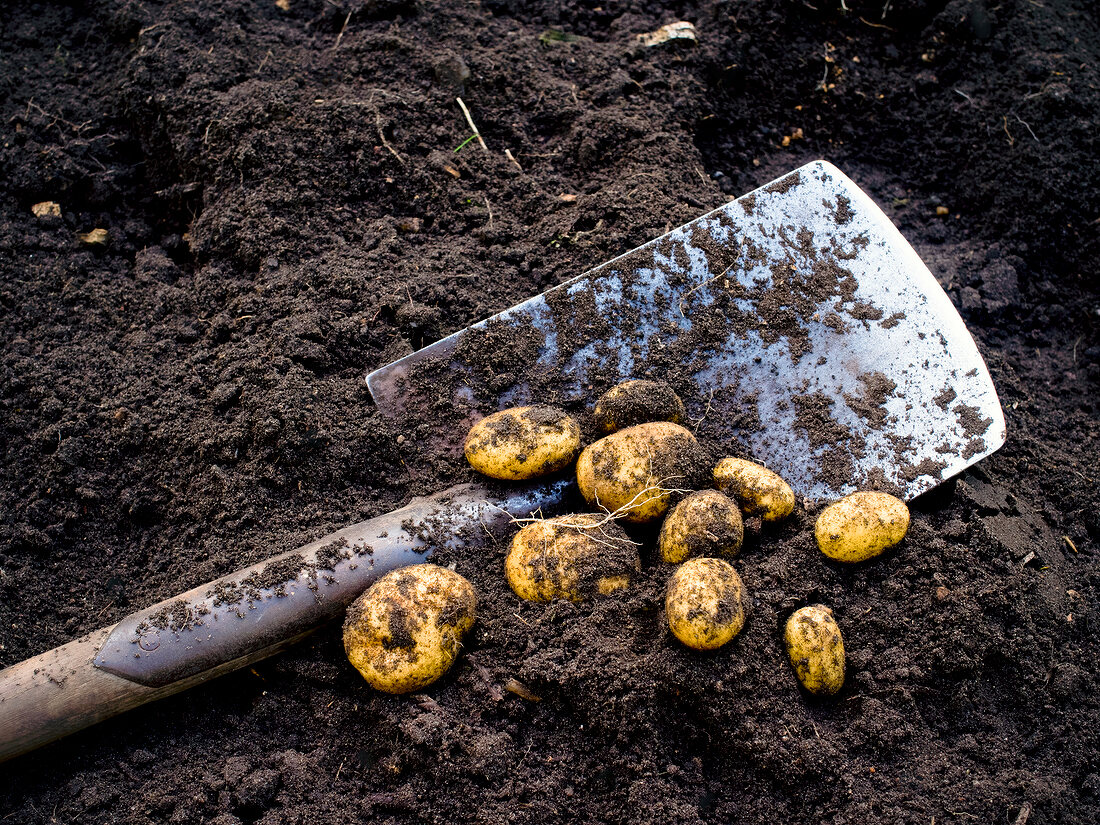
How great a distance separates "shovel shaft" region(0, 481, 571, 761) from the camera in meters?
1.68

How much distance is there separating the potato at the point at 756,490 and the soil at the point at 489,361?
0.10m

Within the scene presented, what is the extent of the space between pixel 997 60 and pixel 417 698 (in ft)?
11.1

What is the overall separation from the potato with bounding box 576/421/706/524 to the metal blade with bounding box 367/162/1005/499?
0.23m

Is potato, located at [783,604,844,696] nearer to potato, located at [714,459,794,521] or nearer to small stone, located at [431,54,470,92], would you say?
potato, located at [714,459,794,521]

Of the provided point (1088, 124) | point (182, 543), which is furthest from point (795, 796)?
point (1088, 124)

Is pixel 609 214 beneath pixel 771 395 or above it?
above

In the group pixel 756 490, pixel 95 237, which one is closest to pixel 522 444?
pixel 756 490

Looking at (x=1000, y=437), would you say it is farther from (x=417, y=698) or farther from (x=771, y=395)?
(x=417, y=698)

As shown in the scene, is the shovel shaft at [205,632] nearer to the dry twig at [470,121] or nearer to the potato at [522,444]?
the potato at [522,444]

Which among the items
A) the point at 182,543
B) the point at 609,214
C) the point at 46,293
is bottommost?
the point at 182,543

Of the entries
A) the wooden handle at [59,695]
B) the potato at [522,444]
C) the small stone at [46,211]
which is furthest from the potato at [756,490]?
the small stone at [46,211]

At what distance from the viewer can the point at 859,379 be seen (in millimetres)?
2211

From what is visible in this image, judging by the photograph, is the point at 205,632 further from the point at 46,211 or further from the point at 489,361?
the point at 46,211

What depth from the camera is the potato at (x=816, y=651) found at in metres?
1.75
